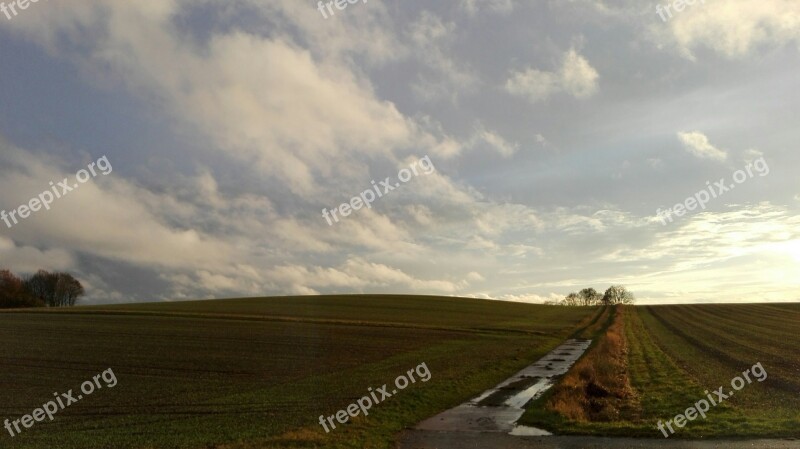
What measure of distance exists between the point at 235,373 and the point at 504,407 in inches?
717

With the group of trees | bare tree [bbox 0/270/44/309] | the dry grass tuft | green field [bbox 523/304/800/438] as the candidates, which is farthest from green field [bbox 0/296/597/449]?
the group of trees

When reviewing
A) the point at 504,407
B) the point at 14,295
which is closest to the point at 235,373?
the point at 504,407

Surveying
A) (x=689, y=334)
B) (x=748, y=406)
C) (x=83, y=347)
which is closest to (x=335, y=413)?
(x=748, y=406)

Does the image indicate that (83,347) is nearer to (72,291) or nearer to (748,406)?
(748,406)

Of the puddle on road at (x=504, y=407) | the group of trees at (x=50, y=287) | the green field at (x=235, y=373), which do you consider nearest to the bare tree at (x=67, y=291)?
the group of trees at (x=50, y=287)

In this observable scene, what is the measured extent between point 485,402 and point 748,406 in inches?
457

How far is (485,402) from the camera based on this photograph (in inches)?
1180

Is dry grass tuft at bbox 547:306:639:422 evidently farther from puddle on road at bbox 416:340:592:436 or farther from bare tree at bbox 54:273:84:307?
bare tree at bbox 54:273:84:307

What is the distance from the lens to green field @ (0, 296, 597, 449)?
874 inches

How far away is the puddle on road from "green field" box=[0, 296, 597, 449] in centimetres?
111

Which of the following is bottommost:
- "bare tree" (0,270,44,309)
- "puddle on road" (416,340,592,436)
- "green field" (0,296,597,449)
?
"puddle on road" (416,340,592,436)

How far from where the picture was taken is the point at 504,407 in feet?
93.2

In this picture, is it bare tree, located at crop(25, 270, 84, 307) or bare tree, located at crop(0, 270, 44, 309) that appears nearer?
bare tree, located at crop(0, 270, 44, 309)

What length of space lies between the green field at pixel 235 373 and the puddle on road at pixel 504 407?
3.64 ft
